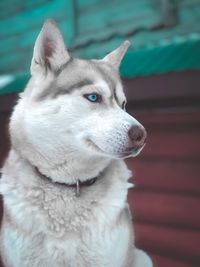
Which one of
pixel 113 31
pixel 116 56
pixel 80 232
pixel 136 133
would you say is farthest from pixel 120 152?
pixel 113 31

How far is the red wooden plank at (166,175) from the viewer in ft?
5.50

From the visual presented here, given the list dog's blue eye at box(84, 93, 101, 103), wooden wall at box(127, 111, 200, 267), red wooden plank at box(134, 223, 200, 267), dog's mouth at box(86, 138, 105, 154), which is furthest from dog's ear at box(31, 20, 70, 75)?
red wooden plank at box(134, 223, 200, 267)

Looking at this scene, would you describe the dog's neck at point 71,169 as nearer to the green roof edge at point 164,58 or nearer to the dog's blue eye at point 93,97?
the dog's blue eye at point 93,97

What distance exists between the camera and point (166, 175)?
5.68 feet

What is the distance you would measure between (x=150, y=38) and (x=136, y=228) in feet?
3.18

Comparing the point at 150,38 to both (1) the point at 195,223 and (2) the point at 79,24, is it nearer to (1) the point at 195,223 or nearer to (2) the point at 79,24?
(2) the point at 79,24

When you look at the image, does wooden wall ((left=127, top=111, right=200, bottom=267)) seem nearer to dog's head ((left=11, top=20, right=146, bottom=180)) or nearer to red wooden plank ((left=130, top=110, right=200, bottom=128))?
red wooden plank ((left=130, top=110, right=200, bottom=128))

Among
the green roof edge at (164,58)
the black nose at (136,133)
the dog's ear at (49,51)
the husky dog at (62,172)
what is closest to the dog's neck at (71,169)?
the husky dog at (62,172)

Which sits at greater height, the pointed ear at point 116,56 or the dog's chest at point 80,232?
the pointed ear at point 116,56

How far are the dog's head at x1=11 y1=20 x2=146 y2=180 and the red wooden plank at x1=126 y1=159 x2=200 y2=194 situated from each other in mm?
439

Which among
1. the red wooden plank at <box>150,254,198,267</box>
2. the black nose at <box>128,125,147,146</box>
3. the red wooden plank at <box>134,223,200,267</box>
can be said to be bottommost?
the red wooden plank at <box>150,254,198,267</box>

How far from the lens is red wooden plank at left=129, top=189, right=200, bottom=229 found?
166cm

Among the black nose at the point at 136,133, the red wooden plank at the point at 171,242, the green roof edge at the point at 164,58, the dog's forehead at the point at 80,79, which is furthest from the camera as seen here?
the red wooden plank at the point at 171,242

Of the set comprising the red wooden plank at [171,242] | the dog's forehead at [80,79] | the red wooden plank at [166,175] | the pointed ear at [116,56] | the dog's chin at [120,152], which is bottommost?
the red wooden plank at [171,242]
